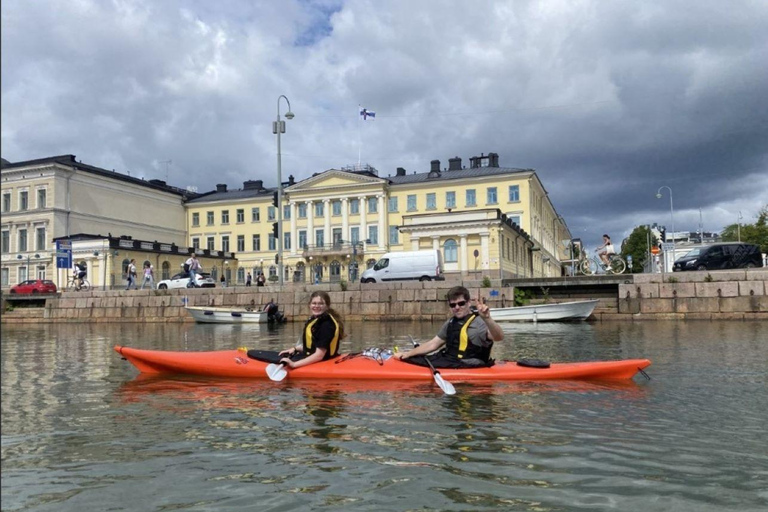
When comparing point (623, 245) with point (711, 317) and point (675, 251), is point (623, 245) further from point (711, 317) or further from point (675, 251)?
point (711, 317)

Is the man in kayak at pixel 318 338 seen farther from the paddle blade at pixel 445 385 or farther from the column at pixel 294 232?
the column at pixel 294 232

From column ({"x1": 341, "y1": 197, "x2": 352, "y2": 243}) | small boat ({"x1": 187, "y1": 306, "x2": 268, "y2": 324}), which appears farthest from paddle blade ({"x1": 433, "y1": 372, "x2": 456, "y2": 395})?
column ({"x1": 341, "y1": 197, "x2": 352, "y2": 243})

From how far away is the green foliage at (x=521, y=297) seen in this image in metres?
26.0

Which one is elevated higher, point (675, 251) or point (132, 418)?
point (675, 251)

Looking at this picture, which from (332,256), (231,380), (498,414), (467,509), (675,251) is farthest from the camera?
Result: (332,256)

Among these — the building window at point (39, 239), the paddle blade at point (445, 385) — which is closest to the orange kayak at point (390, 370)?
the paddle blade at point (445, 385)

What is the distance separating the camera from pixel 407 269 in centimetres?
3145

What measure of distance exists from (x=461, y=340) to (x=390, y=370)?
1.03m

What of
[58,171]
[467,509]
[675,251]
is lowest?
[467,509]

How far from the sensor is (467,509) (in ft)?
12.1

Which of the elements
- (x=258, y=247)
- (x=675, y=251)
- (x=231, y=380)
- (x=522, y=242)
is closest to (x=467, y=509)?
(x=231, y=380)

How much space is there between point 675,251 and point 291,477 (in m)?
47.1

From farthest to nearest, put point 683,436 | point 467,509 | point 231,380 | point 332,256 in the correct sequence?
point 332,256 → point 231,380 → point 683,436 → point 467,509

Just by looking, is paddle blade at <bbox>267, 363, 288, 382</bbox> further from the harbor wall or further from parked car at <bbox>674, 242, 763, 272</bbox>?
parked car at <bbox>674, 242, 763, 272</bbox>
